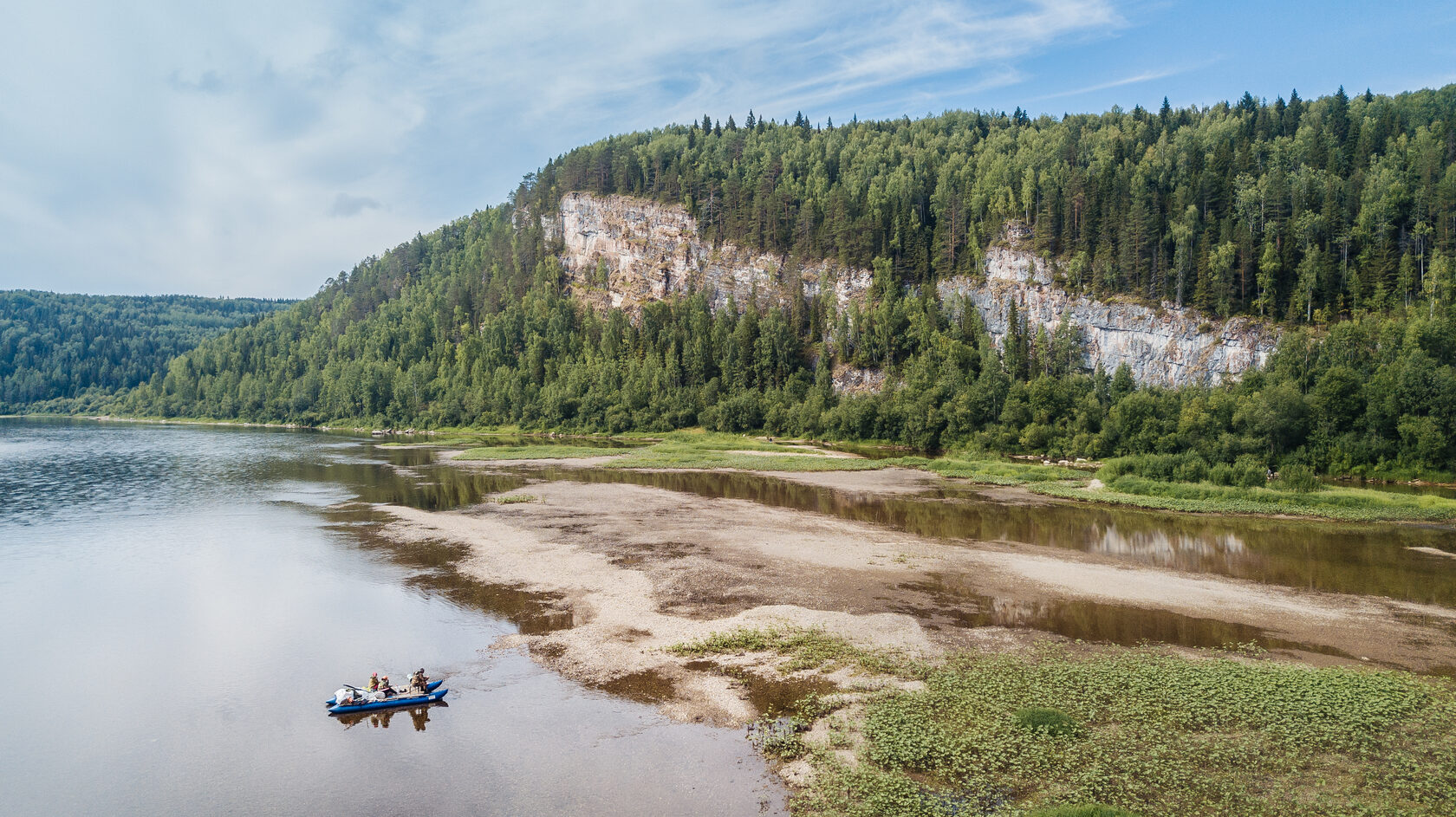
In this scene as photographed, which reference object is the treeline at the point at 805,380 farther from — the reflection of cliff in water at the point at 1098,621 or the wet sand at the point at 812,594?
the reflection of cliff in water at the point at 1098,621

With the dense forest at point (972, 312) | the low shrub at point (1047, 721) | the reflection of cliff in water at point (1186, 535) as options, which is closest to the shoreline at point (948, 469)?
the reflection of cliff in water at point (1186, 535)

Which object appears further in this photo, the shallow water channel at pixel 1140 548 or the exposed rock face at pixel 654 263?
the exposed rock face at pixel 654 263

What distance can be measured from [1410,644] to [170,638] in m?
44.4

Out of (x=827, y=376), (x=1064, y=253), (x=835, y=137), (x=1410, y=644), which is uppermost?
(x=835, y=137)

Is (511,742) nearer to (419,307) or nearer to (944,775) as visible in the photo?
(944,775)

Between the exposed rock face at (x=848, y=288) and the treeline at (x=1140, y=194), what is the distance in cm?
352

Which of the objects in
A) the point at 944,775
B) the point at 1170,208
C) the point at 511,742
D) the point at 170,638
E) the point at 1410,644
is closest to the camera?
the point at 944,775

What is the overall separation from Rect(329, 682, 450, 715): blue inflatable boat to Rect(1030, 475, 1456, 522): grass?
4931cm

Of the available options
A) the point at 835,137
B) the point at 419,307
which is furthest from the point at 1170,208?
the point at 419,307

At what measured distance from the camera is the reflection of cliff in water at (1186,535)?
110 ft

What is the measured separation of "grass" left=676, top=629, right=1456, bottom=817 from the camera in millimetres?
15000

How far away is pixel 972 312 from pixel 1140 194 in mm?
28894

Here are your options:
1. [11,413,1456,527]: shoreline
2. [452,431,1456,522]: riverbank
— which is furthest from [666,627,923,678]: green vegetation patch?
[452,431,1456,522]: riverbank

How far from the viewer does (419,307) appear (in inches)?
7416
